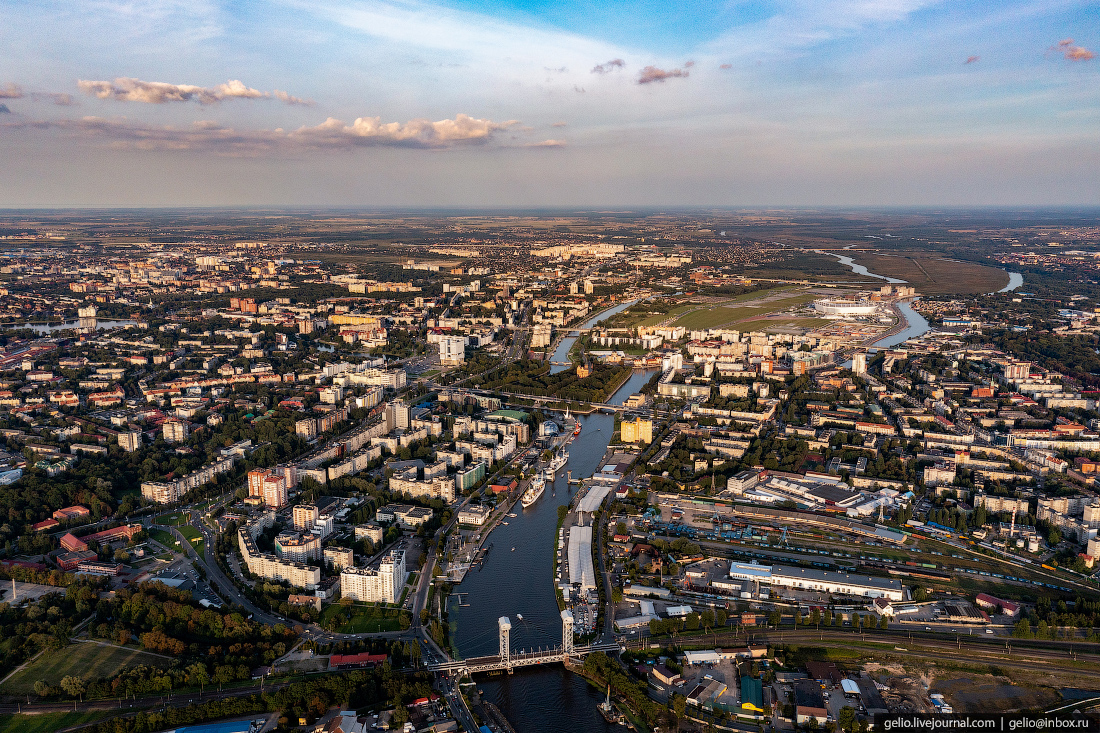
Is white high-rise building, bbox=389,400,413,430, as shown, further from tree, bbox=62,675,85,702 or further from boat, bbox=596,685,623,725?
boat, bbox=596,685,623,725

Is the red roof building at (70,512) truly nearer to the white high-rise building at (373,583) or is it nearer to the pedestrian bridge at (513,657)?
the white high-rise building at (373,583)

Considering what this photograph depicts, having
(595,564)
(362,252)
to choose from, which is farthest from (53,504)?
(362,252)

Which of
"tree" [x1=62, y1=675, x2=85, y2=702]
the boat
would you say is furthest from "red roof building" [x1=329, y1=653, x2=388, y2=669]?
"tree" [x1=62, y1=675, x2=85, y2=702]

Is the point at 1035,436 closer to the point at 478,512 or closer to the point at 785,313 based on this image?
the point at 478,512

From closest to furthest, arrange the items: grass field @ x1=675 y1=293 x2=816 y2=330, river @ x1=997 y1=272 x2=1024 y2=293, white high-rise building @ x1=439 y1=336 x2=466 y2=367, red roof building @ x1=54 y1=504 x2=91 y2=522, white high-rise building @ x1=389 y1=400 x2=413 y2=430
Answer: red roof building @ x1=54 y1=504 x2=91 y2=522
white high-rise building @ x1=389 y1=400 x2=413 y2=430
white high-rise building @ x1=439 y1=336 x2=466 y2=367
grass field @ x1=675 y1=293 x2=816 y2=330
river @ x1=997 y1=272 x2=1024 y2=293

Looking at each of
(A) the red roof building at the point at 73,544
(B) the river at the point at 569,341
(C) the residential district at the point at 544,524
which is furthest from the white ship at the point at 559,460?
(A) the red roof building at the point at 73,544

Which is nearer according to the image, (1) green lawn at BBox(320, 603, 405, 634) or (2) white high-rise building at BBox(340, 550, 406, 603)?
(1) green lawn at BBox(320, 603, 405, 634)
